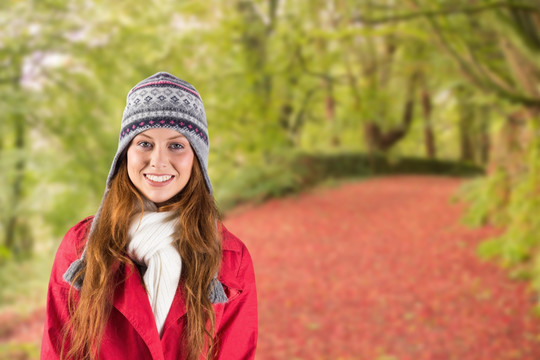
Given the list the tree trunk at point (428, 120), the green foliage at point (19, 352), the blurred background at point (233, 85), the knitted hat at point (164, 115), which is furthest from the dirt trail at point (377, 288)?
the tree trunk at point (428, 120)

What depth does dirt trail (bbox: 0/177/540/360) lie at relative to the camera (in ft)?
19.1

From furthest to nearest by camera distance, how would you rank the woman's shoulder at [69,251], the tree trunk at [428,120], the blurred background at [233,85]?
the tree trunk at [428,120] < the blurred background at [233,85] < the woman's shoulder at [69,251]

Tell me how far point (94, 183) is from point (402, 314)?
6.19 m

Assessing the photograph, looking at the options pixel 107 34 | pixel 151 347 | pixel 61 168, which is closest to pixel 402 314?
pixel 151 347

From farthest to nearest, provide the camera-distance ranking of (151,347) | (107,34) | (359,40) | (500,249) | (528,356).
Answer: (359,40) < (107,34) < (500,249) < (528,356) < (151,347)

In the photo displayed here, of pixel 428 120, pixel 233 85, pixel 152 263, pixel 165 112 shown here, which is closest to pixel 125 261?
pixel 152 263

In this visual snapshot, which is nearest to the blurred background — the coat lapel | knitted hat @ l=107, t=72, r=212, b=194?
knitted hat @ l=107, t=72, r=212, b=194

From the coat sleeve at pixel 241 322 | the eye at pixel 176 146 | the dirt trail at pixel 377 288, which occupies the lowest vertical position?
the dirt trail at pixel 377 288

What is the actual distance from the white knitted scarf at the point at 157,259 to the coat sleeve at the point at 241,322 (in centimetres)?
21

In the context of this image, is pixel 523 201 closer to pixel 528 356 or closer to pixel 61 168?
pixel 528 356

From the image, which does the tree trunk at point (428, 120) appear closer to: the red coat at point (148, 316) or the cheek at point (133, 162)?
the red coat at point (148, 316)

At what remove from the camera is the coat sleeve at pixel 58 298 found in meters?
1.48

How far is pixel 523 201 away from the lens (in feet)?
28.0

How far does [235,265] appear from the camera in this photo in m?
1.62
